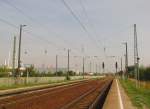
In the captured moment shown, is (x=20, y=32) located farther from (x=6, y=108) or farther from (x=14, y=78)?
(x=6, y=108)

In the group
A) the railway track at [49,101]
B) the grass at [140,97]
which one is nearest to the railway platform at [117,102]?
the grass at [140,97]

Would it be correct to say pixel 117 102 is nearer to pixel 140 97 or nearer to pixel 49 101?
pixel 49 101

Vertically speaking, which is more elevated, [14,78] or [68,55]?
[68,55]

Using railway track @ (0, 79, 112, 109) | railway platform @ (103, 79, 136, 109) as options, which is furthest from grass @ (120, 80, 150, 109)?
railway track @ (0, 79, 112, 109)

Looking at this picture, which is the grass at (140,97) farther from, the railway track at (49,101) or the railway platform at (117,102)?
the railway track at (49,101)

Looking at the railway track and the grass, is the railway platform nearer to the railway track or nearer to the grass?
the grass

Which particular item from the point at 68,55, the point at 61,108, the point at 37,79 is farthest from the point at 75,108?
the point at 68,55

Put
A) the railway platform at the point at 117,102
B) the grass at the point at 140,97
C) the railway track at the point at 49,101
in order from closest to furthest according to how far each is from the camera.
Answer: the railway track at the point at 49,101, the railway platform at the point at 117,102, the grass at the point at 140,97

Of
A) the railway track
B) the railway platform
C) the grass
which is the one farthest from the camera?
the grass

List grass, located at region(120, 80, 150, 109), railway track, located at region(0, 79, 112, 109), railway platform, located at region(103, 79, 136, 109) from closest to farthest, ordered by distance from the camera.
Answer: railway track, located at region(0, 79, 112, 109)
railway platform, located at region(103, 79, 136, 109)
grass, located at region(120, 80, 150, 109)

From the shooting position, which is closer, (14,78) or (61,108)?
(61,108)

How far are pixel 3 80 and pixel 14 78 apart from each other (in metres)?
4.59

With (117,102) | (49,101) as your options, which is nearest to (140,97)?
(117,102)

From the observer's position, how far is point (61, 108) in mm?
19312
